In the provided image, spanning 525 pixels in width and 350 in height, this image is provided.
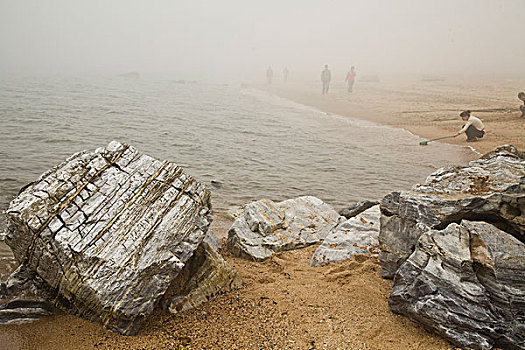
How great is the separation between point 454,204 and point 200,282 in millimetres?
2717

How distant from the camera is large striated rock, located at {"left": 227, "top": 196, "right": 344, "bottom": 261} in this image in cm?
580

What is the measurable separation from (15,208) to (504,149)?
581cm

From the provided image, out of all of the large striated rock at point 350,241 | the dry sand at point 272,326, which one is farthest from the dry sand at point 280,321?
the large striated rock at point 350,241

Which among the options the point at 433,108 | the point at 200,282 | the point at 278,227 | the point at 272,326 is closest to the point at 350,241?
the point at 278,227

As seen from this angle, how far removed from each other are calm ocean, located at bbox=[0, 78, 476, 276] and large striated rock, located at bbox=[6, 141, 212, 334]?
14.2 feet

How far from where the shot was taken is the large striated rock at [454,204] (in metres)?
3.68

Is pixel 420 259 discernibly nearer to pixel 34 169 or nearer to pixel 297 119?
pixel 34 169

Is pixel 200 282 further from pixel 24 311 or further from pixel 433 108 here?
pixel 433 108

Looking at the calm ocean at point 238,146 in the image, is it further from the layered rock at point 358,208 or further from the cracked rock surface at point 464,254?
the cracked rock surface at point 464,254

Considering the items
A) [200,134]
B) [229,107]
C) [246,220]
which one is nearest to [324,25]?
[229,107]

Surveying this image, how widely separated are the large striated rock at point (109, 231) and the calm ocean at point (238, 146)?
434cm

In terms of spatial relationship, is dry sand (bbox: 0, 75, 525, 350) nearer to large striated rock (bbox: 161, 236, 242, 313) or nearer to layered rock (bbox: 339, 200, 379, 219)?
large striated rock (bbox: 161, 236, 242, 313)

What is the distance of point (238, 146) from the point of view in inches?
575

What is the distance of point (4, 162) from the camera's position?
Result: 435 inches
